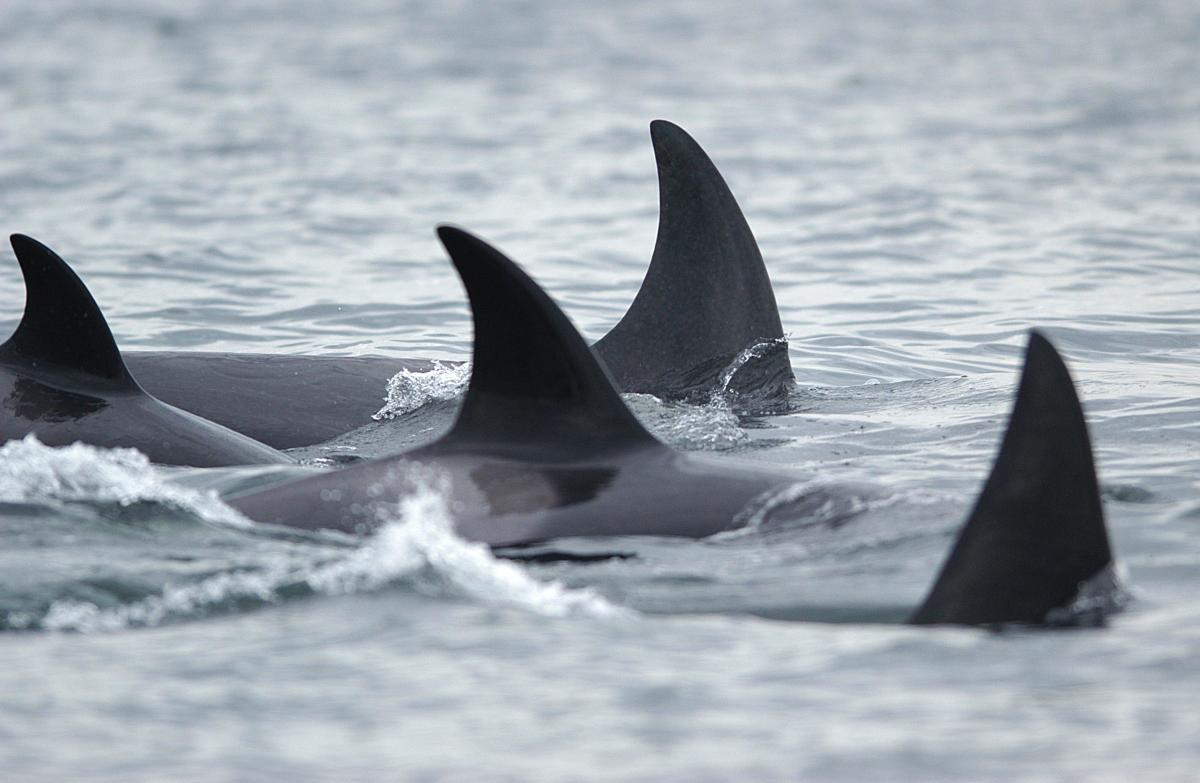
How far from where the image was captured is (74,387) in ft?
25.5

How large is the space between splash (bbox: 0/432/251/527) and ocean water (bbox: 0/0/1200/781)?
0.05 feet

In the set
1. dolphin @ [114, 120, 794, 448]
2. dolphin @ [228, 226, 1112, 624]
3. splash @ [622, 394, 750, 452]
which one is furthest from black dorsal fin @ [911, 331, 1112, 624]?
dolphin @ [114, 120, 794, 448]

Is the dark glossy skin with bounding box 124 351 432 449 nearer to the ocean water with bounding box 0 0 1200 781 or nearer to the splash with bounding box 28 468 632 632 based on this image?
the ocean water with bounding box 0 0 1200 781

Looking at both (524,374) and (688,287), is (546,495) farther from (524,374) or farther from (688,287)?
(688,287)

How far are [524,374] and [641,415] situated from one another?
2739mm

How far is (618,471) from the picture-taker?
243 inches

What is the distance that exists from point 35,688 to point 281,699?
0.66 metres

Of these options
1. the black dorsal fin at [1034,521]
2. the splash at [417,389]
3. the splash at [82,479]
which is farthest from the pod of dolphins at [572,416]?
the splash at [82,479]

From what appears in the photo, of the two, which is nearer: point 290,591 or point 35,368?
point 290,591

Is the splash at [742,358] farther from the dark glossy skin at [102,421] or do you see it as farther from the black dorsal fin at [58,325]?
the black dorsal fin at [58,325]

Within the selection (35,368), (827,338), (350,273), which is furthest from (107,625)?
(350,273)

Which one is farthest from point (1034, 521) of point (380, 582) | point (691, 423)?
point (691, 423)

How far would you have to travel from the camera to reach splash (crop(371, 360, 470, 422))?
9.38m

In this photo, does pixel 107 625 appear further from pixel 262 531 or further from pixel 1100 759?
pixel 1100 759
